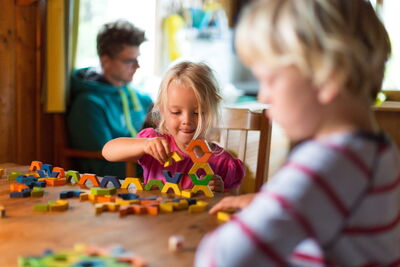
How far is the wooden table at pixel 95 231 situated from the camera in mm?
775

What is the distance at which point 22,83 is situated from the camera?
312cm

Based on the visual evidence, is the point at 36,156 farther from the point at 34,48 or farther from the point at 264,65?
the point at 264,65

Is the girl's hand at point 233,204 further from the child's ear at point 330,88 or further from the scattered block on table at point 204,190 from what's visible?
the child's ear at point 330,88

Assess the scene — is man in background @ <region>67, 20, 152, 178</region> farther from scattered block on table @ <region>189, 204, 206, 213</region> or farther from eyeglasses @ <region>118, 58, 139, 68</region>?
scattered block on table @ <region>189, 204, 206, 213</region>

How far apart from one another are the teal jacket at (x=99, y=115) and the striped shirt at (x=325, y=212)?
2669mm

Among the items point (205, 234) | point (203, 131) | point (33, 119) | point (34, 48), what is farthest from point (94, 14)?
point (205, 234)

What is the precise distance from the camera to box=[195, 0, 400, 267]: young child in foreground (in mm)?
565

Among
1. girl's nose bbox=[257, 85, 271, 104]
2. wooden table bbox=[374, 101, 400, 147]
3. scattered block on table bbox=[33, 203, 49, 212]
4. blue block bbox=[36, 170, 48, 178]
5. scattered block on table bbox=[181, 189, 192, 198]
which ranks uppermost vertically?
girl's nose bbox=[257, 85, 271, 104]

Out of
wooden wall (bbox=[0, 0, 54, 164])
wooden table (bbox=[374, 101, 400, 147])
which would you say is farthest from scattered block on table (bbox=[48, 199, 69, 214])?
wooden table (bbox=[374, 101, 400, 147])

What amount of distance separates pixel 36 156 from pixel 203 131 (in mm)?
2026

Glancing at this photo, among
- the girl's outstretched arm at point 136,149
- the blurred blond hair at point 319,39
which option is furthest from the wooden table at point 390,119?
the blurred blond hair at point 319,39

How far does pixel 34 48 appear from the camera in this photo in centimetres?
319

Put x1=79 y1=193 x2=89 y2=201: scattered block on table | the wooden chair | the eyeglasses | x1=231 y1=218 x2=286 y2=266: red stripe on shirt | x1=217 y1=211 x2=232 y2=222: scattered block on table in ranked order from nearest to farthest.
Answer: x1=231 y1=218 x2=286 y2=266: red stripe on shirt
x1=217 y1=211 x2=232 y2=222: scattered block on table
x1=79 y1=193 x2=89 y2=201: scattered block on table
the wooden chair
the eyeglasses

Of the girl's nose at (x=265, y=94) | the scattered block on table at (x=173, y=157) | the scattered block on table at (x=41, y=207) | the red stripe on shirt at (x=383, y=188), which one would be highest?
the girl's nose at (x=265, y=94)
